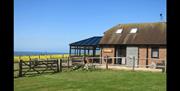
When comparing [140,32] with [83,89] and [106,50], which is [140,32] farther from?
[83,89]

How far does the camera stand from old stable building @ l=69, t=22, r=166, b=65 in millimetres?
29069

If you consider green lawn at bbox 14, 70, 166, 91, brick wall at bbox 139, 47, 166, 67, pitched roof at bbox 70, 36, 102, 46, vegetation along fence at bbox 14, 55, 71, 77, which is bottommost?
green lawn at bbox 14, 70, 166, 91

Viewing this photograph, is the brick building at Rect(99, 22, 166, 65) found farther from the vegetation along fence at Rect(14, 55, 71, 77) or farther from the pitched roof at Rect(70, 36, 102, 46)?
the vegetation along fence at Rect(14, 55, 71, 77)

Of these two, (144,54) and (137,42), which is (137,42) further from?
(144,54)

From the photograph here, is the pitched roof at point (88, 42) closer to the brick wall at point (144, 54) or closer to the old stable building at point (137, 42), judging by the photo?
the old stable building at point (137, 42)

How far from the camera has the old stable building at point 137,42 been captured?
29.1 m

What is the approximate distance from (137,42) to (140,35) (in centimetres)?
113

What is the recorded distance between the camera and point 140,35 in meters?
31.2

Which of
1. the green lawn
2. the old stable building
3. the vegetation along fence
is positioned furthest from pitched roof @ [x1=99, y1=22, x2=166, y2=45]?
the green lawn

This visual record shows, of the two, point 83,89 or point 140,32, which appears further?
point 140,32
